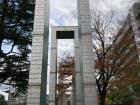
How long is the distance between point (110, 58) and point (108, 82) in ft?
5.30

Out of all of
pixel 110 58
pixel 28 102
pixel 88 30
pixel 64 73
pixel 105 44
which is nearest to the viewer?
pixel 28 102

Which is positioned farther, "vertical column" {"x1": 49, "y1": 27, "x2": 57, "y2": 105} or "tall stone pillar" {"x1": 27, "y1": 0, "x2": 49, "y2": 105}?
"vertical column" {"x1": 49, "y1": 27, "x2": 57, "y2": 105}

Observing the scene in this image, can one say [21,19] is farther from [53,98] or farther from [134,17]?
[134,17]

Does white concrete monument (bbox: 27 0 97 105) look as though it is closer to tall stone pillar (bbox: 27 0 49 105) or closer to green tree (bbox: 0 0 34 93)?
tall stone pillar (bbox: 27 0 49 105)

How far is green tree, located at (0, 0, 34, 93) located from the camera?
49.4 feet

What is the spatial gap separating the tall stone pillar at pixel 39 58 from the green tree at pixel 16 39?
8.33m

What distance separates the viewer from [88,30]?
7.03m

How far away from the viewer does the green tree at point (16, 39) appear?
15062mm

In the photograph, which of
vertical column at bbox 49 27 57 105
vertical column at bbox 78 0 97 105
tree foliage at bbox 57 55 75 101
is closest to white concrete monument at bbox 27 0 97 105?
vertical column at bbox 78 0 97 105

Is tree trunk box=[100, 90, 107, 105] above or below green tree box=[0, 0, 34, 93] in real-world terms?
below

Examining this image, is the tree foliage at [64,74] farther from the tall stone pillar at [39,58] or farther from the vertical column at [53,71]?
the tall stone pillar at [39,58]

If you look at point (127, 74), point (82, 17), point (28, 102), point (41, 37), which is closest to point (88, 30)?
point (82, 17)

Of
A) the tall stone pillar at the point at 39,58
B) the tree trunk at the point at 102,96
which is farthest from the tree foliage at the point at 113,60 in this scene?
the tall stone pillar at the point at 39,58

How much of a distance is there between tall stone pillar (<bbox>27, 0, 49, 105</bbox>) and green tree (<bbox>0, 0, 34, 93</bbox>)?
328 inches
